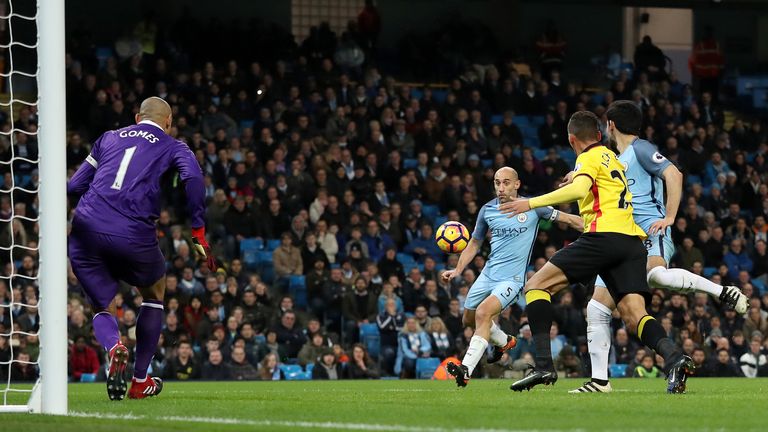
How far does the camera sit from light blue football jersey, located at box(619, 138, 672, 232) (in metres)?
10.9

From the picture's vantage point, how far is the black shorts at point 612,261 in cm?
991

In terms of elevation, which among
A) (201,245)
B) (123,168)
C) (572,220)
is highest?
(123,168)

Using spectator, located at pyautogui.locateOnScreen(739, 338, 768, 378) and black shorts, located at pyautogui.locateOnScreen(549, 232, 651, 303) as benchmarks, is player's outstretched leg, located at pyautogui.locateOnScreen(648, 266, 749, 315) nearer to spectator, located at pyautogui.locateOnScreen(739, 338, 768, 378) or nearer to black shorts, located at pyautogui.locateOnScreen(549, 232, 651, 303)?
black shorts, located at pyautogui.locateOnScreen(549, 232, 651, 303)

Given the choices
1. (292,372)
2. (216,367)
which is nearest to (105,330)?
(216,367)

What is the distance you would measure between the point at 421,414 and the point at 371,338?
43.3 feet

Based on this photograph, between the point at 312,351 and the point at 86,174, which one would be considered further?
the point at 312,351

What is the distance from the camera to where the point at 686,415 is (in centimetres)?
771

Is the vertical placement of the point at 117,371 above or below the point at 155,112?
below

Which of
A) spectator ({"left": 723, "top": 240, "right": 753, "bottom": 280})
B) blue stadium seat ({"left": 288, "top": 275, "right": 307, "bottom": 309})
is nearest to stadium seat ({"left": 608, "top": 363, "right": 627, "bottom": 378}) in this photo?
spectator ({"left": 723, "top": 240, "right": 753, "bottom": 280})

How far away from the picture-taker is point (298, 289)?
2191 centimetres

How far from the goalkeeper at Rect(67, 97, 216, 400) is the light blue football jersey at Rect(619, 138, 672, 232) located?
365 centimetres

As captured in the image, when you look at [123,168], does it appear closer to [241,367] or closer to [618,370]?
[241,367]

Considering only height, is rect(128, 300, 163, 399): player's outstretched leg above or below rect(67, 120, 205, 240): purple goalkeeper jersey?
below

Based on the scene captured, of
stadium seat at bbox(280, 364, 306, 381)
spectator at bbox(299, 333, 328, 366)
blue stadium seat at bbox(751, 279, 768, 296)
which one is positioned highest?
blue stadium seat at bbox(751, 279, 768, 296)
